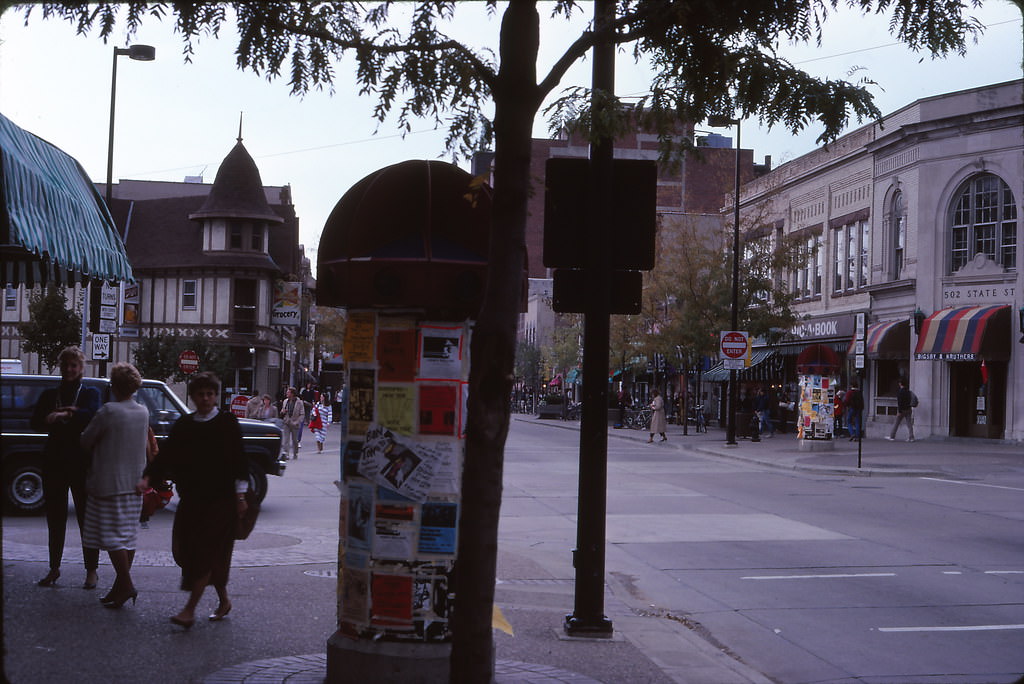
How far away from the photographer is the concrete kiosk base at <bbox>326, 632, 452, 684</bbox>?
5840 millimetres

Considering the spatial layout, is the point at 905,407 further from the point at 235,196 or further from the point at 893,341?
the point at 235,196

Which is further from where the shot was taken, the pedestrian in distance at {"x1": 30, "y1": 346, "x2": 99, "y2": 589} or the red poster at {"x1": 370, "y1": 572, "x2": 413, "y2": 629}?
the pedestrian in distance at {"x1": 30, "y1": 346, "x2": 99, "y2": 589}

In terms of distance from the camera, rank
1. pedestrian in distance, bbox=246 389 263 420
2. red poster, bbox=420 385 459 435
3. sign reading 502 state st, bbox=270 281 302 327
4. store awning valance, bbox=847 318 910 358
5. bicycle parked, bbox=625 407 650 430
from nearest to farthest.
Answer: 1. red poster, bbox=420 385 459 435
2. pedestrian in distance, bbox=246 389 263 420
3. store awning valance, bbox=847 318 910 358
4. sign reading 502 state st, bbox=270 281 302 327
5. bicycle parked, bbox=625 407 650 430

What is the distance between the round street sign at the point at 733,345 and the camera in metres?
32.7

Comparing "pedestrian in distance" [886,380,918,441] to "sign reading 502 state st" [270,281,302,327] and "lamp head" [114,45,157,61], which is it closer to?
"sign reading 502 state st" [270,281,302,327]

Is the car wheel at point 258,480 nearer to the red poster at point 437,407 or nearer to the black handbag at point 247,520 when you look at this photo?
the black handbag at point 247,520

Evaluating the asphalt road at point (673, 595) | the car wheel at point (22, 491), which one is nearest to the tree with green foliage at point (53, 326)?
the asphalt road at point (673, 595)

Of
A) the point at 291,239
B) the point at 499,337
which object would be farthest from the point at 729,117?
the point at 291,239

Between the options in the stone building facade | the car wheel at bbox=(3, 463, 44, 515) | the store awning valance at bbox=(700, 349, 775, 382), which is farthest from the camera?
the store awning valance at bbox=(700, 349, 775, 382)

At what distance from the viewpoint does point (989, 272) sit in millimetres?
33969

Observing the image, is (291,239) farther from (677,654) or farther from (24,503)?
(677,654)

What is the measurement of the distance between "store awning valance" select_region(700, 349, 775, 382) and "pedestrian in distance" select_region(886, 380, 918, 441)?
37.1 feet

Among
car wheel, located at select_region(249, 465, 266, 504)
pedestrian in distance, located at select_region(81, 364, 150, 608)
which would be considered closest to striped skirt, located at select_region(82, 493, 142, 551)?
pedestrian in distance, located at select_region(81, 364, 150, 608)

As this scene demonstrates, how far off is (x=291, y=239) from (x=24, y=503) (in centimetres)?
5387
